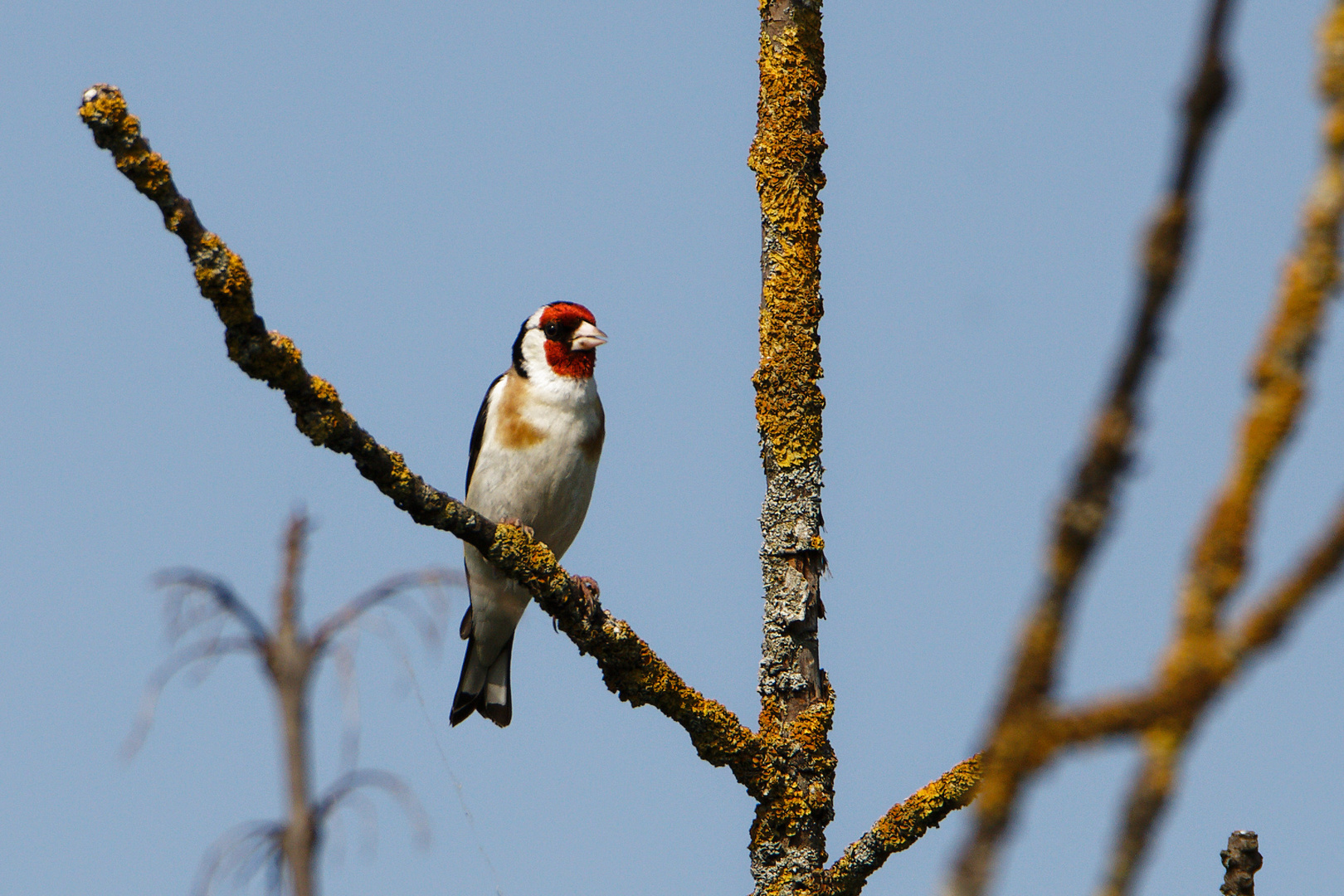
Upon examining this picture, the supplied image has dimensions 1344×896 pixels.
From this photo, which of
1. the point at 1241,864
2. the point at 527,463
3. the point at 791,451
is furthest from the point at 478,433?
the point at 1241,864

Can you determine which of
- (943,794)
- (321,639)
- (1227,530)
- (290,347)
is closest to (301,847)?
(321,639)

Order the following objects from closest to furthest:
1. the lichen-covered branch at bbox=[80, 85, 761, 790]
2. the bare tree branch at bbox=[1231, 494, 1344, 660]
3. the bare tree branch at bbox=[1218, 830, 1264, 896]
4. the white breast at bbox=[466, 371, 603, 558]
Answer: the bare tree branch at bbox=[1231, 494, 1344, 660] < the bare tree branch at bbox=[1218, 830, 1264, 896] < the lichen-covered branch at bbox=[80, 85, 761, 790] < the white breast at bbox=[466, 371, 603, 558]

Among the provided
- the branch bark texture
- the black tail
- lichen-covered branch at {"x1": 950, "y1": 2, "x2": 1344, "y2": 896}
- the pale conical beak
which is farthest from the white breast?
lichen-covered branch at {"x1": 950, "y1": 2, "x2": 1344, "y2": 896}

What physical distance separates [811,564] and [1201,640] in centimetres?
381

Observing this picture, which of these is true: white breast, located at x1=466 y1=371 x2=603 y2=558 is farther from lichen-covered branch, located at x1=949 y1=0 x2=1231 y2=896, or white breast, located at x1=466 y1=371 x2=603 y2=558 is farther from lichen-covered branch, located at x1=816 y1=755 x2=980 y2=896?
lichen-covered branch, located at x1=949 y1=0 x2=1231 y2=896

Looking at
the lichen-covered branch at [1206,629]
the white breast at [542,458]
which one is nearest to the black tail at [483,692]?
the white breast at [542,458]

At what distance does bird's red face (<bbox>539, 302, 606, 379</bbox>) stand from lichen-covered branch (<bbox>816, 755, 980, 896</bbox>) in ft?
10.3

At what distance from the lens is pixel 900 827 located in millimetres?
4148

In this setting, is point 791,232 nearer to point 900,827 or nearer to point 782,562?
point 782,562

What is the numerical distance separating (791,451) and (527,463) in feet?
7.24

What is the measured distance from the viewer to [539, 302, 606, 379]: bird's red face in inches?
270

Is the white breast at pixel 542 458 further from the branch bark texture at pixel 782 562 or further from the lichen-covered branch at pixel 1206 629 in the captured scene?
the lichen-covered branch at pixel 1206 629

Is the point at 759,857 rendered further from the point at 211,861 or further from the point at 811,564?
the point at 211,861

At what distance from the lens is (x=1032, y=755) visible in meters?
0.79
